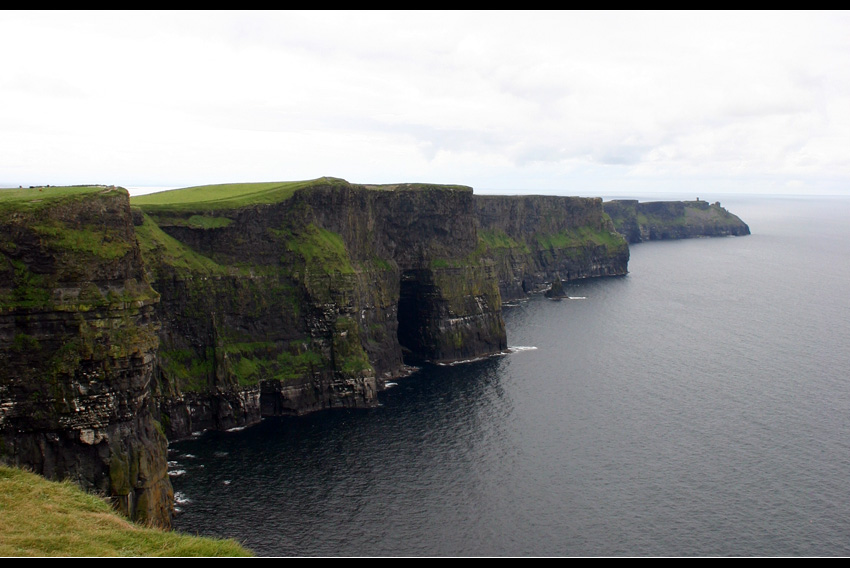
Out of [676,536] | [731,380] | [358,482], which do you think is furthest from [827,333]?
[358,482]

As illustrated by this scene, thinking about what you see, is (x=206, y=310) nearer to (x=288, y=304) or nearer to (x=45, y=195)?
(x=288, y=304)

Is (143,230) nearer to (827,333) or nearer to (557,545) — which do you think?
(557,545)

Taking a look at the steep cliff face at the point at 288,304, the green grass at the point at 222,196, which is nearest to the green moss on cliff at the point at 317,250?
the steep cliff face at the point at 288,304

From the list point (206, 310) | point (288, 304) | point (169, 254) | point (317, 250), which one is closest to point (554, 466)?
point (288, 304)

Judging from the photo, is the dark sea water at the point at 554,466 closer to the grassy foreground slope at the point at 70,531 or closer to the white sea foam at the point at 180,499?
the white sea foam at the point at 180,499

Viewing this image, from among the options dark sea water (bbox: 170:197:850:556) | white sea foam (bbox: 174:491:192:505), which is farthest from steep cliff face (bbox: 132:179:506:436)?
white sea foam (bbox: 174:491:192:505)
